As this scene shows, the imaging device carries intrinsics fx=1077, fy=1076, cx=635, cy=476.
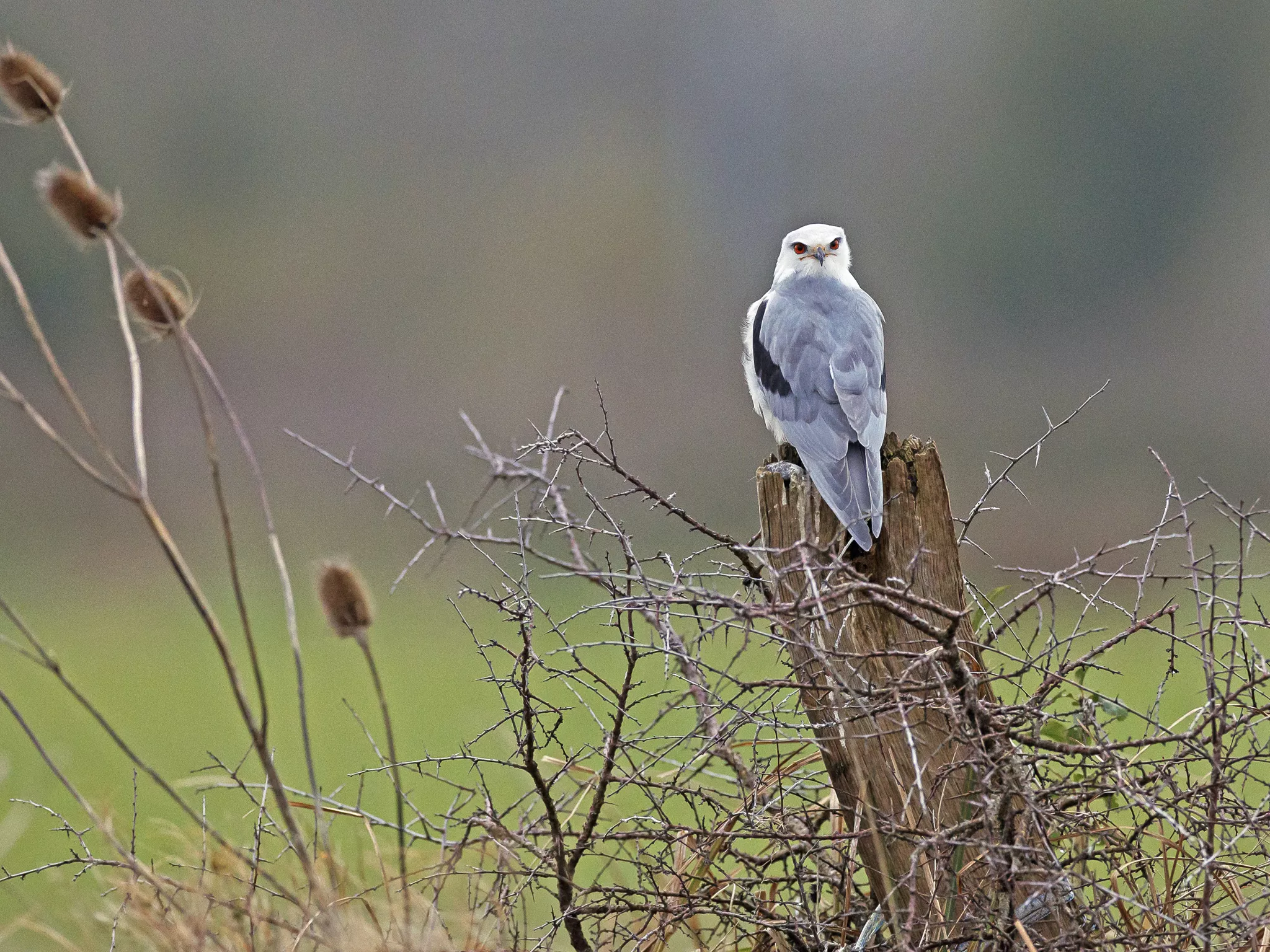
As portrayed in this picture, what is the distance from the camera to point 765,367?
115 inches

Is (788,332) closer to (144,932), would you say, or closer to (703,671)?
(703,671)

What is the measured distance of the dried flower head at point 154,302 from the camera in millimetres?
1315

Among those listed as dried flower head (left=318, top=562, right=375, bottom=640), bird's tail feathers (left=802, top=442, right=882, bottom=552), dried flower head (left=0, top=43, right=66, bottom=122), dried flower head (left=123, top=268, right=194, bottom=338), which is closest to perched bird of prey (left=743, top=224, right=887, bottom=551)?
bird's tail feathers (left=802, top=442, right=882, bottom=552)

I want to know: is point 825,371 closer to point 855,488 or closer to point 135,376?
point 855,488

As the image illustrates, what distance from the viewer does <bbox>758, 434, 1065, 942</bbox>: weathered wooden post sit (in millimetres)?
1423

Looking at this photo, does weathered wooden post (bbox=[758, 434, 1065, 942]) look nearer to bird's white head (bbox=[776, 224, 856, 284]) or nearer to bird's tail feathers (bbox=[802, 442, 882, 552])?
bird's tail feathers (bbox=[802, 442, 882, 552])

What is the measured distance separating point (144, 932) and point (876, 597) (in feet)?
4.82

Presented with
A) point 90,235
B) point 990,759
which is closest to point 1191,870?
point 990,759

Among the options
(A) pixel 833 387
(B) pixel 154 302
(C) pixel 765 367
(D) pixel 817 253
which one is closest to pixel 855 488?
(A) pixel 833 387

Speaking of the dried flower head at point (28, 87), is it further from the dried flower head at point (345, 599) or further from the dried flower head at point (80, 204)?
the dried flower head at point (345, 599)

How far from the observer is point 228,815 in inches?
95.0

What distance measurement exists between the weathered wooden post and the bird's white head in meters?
0.98

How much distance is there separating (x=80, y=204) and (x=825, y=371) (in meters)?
1.86

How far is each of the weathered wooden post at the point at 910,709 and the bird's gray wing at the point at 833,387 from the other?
56 millimetres
